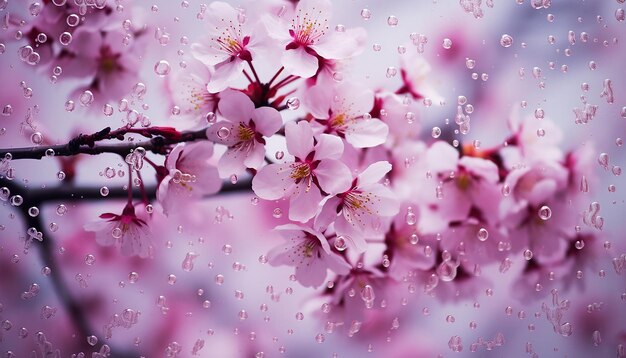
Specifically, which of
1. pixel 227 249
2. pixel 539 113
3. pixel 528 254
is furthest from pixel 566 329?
pixel 227 249

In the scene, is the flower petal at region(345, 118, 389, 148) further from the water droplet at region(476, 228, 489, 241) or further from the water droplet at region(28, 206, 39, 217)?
the water droplet at region(28, 206, 39, 217)

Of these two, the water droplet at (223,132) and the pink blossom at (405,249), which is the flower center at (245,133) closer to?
the water droplet at (223,132)

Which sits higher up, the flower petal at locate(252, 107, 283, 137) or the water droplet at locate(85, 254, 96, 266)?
the flower petal at locate(252, 107, 283, 137)

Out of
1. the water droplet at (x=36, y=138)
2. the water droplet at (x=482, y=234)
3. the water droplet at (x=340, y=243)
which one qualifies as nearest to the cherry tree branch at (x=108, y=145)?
the water droplet at (x=36, y=138)

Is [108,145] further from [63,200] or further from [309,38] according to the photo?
[309,38]

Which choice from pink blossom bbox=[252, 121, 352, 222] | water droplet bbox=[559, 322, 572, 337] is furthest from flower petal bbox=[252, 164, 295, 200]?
water droplet bbox=[559, 322, 572, 337]

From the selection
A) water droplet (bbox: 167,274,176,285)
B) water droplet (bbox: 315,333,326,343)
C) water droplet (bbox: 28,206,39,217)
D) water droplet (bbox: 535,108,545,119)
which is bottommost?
water droplet (bbox: 315,333,326,343)
